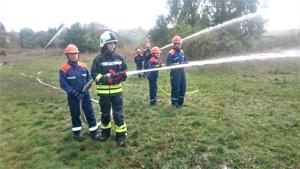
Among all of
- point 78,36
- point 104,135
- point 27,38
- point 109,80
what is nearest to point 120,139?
point 104,135

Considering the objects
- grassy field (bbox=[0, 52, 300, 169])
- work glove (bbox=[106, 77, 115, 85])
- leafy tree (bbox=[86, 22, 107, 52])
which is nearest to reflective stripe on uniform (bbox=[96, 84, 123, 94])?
work glove (bbox=[106, 77, 115, 85])

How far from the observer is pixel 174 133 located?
30.6 ft

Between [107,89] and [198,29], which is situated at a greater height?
[198,29]

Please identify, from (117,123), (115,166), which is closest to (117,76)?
(117,123)

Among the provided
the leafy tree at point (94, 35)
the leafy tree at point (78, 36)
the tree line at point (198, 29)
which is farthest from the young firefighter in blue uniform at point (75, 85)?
the leafy tree at point (94, 35)

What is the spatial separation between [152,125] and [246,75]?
1376 centimetres

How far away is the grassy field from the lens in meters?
7.71

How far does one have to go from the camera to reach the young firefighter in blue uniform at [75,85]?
8812 mm

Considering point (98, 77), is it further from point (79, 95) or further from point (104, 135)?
point (104, 135)

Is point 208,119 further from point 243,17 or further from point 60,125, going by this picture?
point 243,17

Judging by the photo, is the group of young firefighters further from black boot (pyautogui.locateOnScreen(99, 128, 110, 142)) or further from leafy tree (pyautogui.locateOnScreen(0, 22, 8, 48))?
leafy tree (pyautogui.locateOnScreen(0, 22, 8, 48))

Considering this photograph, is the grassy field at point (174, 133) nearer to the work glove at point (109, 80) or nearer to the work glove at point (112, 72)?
the work glove at point (109, 80)

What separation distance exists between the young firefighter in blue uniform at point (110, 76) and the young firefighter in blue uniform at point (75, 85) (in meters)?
0.64

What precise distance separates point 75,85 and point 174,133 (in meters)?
2.72
